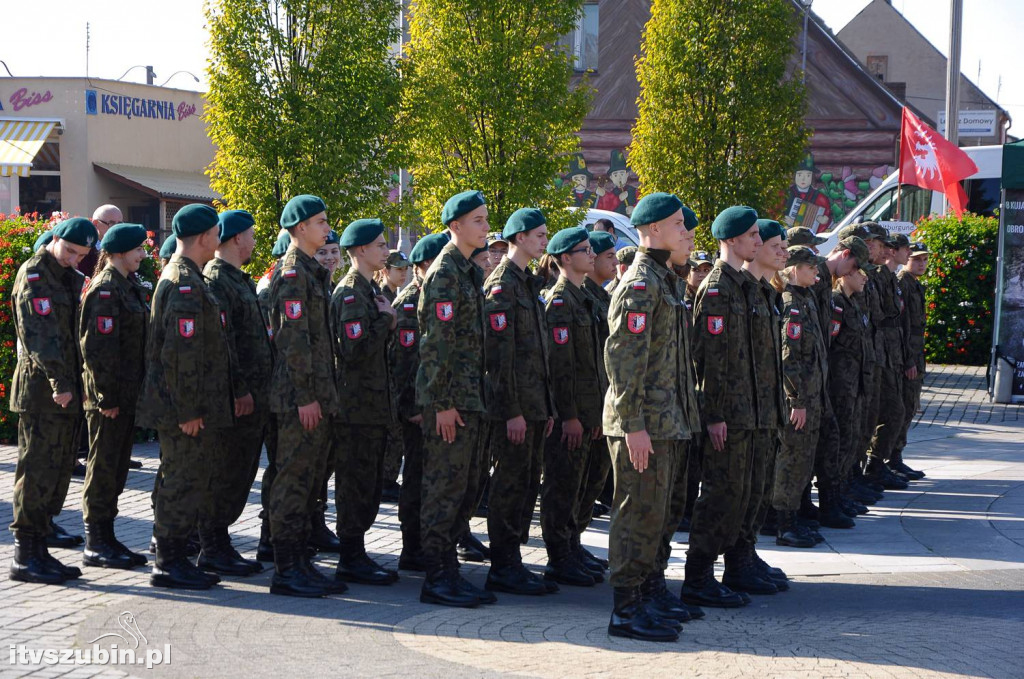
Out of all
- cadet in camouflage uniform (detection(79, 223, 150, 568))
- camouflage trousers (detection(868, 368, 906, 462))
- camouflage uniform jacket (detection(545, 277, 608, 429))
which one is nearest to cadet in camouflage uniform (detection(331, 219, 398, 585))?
camouflage uniform jacket (detection(545, 277, 608, 429))

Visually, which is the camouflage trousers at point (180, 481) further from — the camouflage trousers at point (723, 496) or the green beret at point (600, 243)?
the green beret at point (600, 243)

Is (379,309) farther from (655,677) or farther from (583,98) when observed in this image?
(583,98)

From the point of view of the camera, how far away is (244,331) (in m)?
7.92

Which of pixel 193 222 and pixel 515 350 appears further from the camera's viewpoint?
pixel 515 350

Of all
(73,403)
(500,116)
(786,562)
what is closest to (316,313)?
(73,403)

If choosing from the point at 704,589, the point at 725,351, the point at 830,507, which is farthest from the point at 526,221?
the point at 830,507

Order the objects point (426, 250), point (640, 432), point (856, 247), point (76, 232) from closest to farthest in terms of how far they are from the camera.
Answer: point (640, 432) → point (76, 232) → point (426, 250) → point (856, 247)

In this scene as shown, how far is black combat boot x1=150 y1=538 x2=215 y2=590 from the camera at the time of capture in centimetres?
732

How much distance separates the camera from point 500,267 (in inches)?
306

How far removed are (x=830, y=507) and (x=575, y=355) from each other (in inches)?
118

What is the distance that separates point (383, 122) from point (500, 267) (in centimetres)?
822

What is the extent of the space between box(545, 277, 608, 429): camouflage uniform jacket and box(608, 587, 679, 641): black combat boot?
170cm

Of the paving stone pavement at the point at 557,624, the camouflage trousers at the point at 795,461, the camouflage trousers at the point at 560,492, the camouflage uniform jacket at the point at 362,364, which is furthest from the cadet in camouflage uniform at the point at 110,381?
the camouflage trousers at the point at 795,461

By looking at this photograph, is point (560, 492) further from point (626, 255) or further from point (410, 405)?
point (626, 255)
